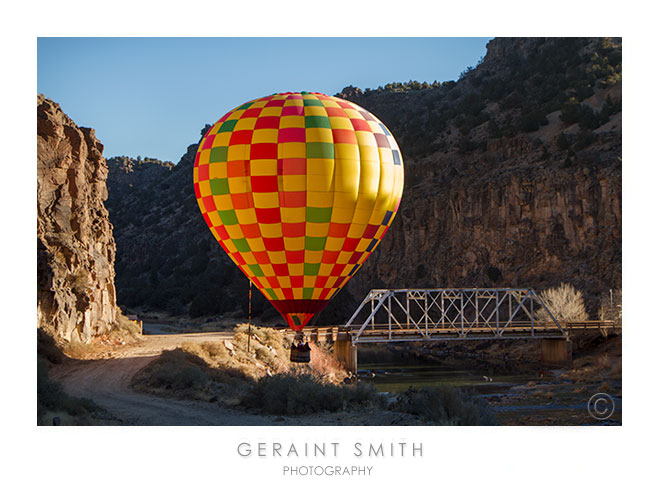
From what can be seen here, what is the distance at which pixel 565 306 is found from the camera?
4859 centimetres

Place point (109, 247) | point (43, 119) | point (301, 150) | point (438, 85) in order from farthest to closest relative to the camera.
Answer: point (438, 85) → point (109, 247) → point (43, 119) → point (301, 150)

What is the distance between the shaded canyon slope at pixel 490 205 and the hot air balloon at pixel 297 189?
122ft

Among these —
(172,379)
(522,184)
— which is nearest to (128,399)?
(172,379)

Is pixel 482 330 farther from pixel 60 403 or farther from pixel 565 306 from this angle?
pixel 60 403

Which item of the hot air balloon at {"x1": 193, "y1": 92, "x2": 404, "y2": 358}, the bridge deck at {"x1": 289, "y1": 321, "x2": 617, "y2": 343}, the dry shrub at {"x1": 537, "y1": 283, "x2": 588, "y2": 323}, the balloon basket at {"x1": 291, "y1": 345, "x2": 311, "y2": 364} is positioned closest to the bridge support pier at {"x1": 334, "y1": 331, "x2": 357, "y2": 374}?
the bridge deck at {"x1": 289, "y1": 321, "x2": 617, "y2": 343}

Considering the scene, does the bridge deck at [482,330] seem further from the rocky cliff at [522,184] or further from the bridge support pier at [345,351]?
the rocky cliff at [522,184]

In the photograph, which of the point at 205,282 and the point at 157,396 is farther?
the point at 205,282

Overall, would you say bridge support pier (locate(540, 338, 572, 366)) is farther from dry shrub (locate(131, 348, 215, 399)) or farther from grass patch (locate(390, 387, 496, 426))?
dry shrub (locate(131, 348, 215, 399))

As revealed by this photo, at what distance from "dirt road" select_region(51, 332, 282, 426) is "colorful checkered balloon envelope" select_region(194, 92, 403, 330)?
317 centimetres

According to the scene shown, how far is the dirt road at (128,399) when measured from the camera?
16.4 m
